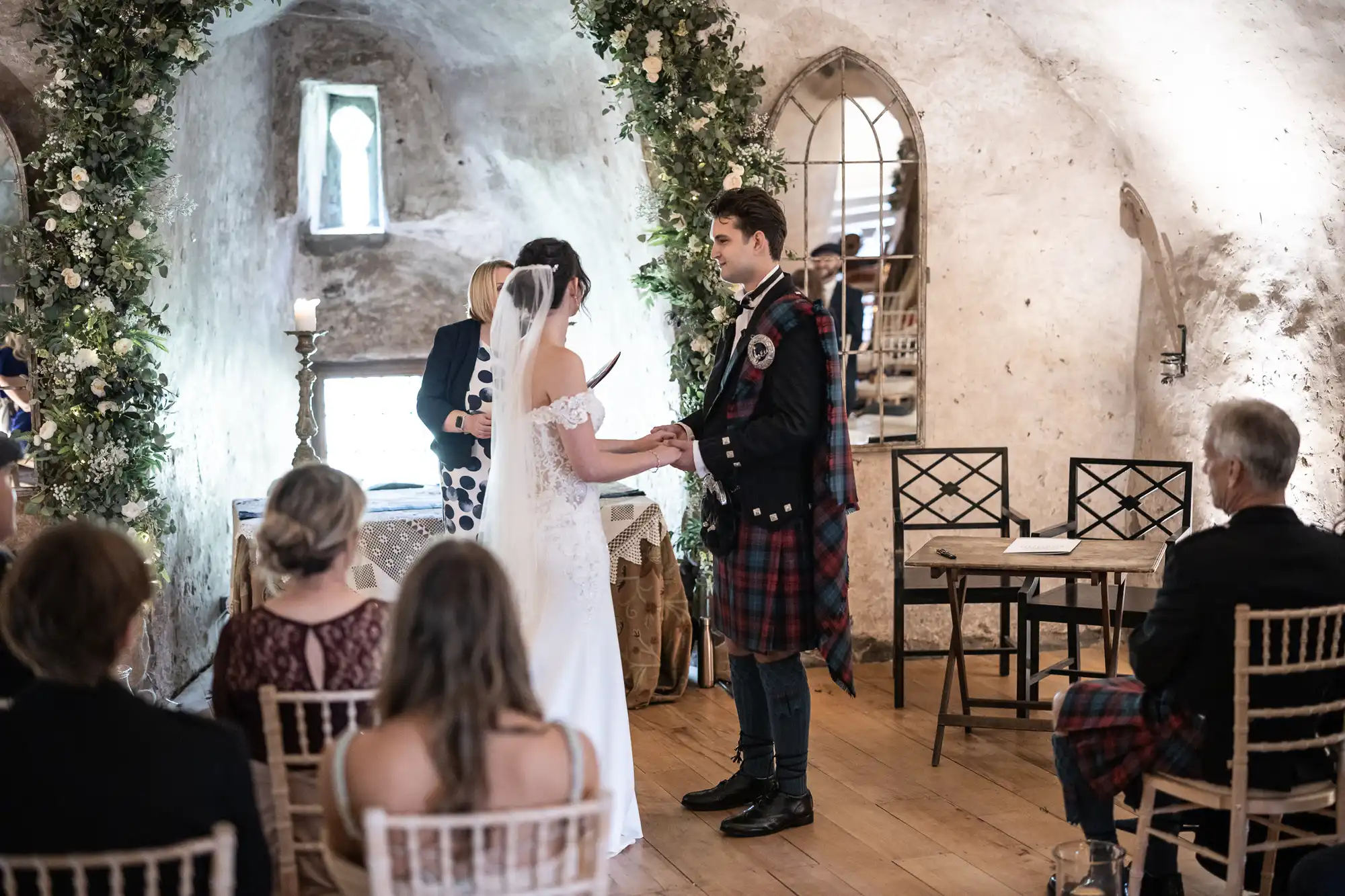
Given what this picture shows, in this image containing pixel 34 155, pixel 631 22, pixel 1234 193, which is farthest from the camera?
pixel 1234 193

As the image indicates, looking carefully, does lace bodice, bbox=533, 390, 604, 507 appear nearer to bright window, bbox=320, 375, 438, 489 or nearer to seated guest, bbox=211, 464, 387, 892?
seated guest, bbox=211, 464, 387, 892

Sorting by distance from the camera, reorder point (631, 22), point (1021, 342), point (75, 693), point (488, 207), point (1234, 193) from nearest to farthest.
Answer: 1. point (75, 693)
2. point (631, 22)
3. point (1234, 193)
4. point (1021, 342)
5. point (488, 207)

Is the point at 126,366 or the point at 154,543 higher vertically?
the point at 126,366

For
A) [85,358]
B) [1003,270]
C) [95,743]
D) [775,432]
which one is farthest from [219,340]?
[95,743]

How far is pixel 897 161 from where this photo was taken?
19.4 feet

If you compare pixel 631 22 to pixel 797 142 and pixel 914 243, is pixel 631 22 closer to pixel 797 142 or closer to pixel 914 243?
pixel 797 142

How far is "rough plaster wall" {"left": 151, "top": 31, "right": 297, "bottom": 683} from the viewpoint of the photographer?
563 cm

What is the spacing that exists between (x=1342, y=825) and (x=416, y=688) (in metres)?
2.17

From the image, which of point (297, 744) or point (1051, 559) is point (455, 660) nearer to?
point (297, 744)

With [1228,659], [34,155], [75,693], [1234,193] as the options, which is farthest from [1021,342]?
[75,693]

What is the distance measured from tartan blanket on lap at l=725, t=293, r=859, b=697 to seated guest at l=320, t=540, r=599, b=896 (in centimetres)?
200

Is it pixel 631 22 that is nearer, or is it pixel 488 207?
pixel 631 22

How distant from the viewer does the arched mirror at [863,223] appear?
5.82m

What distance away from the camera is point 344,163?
707 cm
